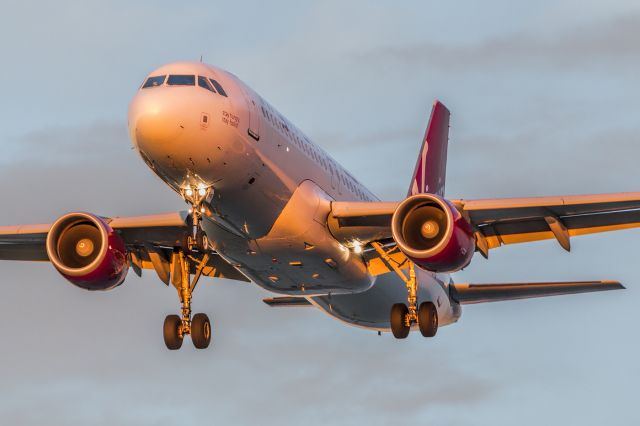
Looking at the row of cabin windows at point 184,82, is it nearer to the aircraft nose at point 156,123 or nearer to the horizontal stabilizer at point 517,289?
the aircraft nose at point 156,123

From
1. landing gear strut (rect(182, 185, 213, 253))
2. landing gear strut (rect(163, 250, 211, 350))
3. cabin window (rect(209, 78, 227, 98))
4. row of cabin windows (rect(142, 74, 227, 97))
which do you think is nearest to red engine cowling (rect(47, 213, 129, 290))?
landing gear strut (rect(163, 250, 211, 350))

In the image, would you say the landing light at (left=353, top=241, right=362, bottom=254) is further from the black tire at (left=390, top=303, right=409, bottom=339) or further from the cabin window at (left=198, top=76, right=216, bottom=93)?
the cabin window at (left=198, top=76, right=216, bottom=93)

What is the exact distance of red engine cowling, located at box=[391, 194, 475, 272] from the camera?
36.8m

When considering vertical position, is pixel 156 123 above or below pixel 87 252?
above

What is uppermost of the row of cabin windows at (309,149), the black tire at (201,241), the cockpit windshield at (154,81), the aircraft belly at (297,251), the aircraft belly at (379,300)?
the row of cabin windows at (309,149)

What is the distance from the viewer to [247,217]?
36.6 metres

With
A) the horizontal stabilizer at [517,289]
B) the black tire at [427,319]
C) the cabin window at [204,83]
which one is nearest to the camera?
the cabin window at [204,83]

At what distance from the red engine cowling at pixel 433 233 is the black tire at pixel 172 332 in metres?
7.32

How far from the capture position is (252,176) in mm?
35719

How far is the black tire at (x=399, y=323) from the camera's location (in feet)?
134

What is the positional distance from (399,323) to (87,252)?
30.3ft

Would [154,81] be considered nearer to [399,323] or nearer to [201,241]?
[201,241]

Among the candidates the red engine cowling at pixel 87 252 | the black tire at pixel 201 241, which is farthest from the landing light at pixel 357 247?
the red engine cowling at pixel 87 252

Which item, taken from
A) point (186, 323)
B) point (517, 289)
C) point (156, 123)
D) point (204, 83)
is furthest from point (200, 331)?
point (517, 289)
